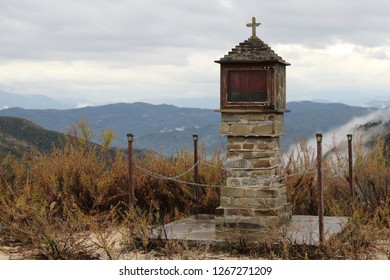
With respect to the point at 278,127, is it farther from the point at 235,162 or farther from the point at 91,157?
the point at 91,157

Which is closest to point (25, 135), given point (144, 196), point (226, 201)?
point (144, 196)

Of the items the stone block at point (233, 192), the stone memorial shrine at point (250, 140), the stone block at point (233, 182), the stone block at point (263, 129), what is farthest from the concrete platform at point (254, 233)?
the stone block at point (263, 129)

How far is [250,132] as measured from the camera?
10500 millimetres

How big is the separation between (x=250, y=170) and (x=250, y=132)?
23.5 inches

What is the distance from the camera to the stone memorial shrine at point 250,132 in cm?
1047

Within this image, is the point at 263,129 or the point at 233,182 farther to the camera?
the point at 233,182

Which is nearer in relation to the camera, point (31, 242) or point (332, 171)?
point (31, 242)

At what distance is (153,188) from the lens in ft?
44.8

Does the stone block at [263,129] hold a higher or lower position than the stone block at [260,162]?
higher

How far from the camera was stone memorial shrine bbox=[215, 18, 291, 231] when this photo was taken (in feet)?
34.3

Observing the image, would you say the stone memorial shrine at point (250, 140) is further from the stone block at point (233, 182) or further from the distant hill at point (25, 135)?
the distant hill at point (25, 135)

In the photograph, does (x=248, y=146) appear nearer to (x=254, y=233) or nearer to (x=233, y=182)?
(x=233, y=182)
